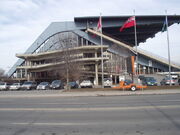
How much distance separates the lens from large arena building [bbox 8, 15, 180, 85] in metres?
48.9

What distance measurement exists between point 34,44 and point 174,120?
2386 inches

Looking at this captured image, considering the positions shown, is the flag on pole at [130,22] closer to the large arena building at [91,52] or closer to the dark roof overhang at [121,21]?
the large arena building at [91,52]

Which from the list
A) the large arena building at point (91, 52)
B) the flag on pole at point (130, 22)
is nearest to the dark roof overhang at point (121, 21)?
the large arena building at point (91, 52)

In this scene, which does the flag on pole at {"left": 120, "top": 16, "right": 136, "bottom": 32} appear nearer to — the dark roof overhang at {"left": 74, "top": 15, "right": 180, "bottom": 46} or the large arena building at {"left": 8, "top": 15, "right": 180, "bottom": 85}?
the large arena building at {"left": 8, "top": 15, "right": 180, "bottom": 85}

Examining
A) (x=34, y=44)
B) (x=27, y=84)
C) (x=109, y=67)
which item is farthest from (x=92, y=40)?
(x=27, y=84)

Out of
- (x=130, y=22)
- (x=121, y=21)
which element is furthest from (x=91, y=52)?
(x=130, y=22)

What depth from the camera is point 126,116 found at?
8242 millimetres

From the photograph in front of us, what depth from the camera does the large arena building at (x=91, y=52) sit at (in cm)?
4894

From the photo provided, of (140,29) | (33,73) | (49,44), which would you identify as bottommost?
(33,73)

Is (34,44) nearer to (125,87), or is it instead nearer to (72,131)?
(125,87)

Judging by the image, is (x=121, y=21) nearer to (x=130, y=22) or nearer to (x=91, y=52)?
(x=91, y=52)

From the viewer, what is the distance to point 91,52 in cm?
5056

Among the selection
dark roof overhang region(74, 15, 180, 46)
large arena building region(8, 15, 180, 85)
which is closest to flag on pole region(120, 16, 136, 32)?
large arena building region(8, 15, 180, 85)

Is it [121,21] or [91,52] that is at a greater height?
[121,21]
